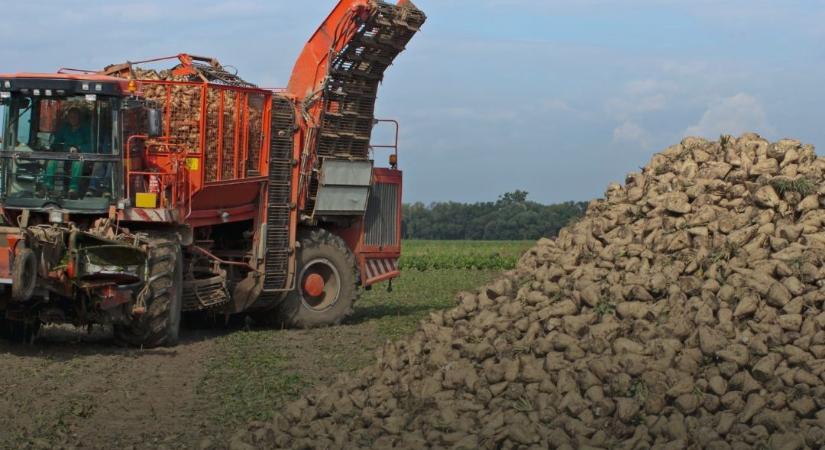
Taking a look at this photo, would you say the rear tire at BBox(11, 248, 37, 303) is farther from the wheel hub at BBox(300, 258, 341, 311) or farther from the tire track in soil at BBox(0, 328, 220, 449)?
the wheel hub at BBox(300, 258, 341, 311)

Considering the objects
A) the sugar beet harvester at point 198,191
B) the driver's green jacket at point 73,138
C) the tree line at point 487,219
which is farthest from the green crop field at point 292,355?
the tree line at point 487,219

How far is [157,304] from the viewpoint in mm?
13625

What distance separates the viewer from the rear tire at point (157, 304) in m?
13.6

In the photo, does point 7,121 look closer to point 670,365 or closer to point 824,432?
point 670,365

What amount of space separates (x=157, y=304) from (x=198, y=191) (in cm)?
159

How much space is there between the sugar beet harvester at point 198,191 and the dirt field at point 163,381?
0.47 metres

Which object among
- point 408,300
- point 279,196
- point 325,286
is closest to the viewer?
point 279,196

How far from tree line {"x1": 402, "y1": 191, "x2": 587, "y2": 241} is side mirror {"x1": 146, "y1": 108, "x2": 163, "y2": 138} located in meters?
42.4

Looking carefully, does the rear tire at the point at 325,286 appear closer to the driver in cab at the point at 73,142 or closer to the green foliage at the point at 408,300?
the green foliage at the point at 408,300

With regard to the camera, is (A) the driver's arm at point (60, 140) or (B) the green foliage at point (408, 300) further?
(B) the green foliage at point (408, 300)

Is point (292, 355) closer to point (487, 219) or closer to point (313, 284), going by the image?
point (313, 284)

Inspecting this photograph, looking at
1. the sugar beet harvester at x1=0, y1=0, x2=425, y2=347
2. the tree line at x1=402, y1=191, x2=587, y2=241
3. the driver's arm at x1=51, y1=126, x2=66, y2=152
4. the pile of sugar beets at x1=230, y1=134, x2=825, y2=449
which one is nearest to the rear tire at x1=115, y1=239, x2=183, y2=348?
the sugar beet harvester at x1=0, y1=0, x2=425, y2=347

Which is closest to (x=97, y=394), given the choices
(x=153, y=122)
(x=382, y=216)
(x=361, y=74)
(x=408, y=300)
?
(x=153, y=122)

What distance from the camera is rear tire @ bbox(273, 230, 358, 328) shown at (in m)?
16.7
